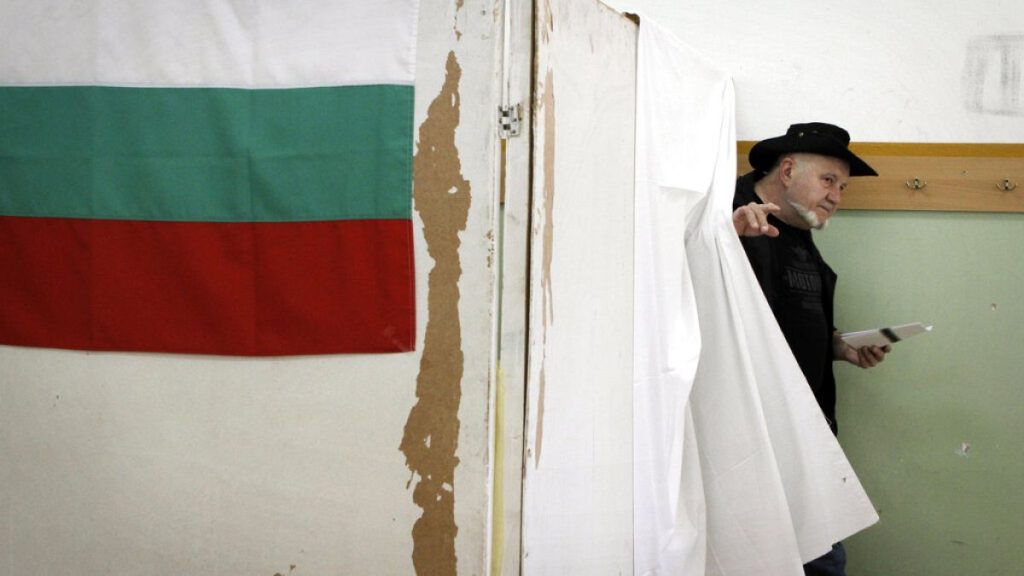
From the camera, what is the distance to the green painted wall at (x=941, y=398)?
2.31 metres

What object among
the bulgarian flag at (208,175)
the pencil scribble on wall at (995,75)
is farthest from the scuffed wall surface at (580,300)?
the pencil scribble on wall at (995,75)

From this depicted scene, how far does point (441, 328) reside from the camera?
56.4 inches

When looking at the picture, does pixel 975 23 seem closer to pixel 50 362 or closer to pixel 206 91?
pixel 206 91

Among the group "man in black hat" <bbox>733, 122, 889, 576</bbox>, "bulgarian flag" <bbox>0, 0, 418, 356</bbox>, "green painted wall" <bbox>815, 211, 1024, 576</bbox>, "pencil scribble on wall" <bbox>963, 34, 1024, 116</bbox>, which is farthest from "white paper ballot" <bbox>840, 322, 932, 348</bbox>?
"bulgarian flag" <bbox>0, 0, 418, 356</bbox>

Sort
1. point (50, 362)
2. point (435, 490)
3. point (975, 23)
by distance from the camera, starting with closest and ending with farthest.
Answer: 1. point (435, 490)
2. point (50, 362)
3. point (975, 23)

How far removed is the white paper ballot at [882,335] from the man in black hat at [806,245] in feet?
0.21

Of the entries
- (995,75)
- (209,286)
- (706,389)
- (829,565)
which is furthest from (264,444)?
(995,75)

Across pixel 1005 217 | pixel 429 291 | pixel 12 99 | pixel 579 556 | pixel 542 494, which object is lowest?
pixel 579 556

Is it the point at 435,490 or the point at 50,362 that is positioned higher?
the point at 50,362

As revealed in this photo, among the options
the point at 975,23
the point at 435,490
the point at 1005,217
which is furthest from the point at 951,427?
the point at 435,490

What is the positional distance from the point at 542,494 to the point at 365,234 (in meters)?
0.54

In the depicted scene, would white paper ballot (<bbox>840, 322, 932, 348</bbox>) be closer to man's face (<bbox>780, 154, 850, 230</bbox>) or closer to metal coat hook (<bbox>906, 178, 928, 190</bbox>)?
man's face (<bbox>780, 154, 850, 230</bbox>)

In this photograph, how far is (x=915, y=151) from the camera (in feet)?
7.60

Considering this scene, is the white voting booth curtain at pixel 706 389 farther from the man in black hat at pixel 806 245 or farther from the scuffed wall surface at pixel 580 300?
the man in black hat at pixel 806 245
